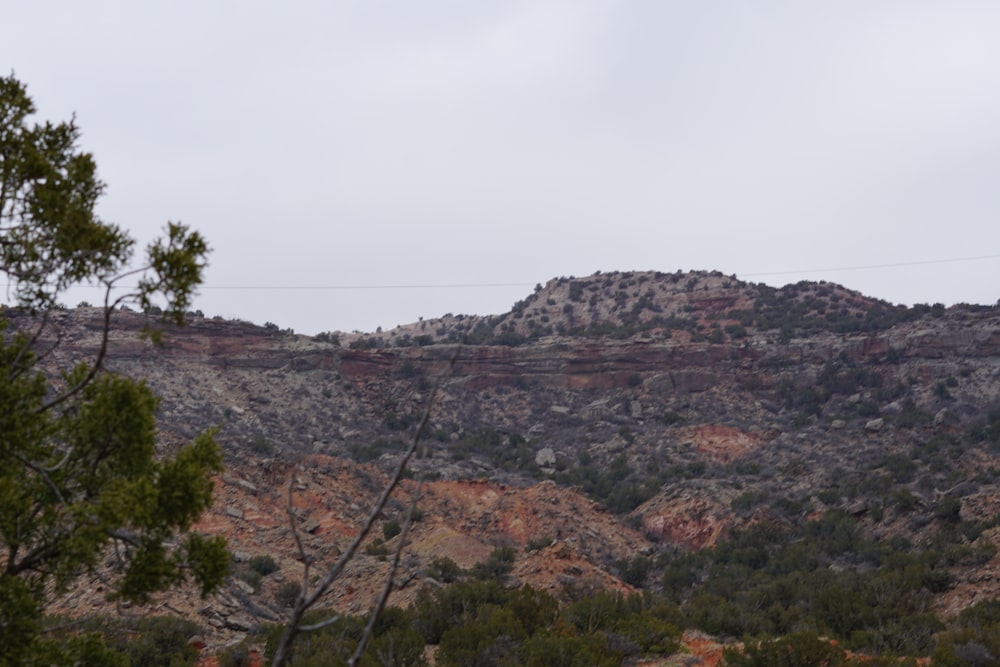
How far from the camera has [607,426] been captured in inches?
1945

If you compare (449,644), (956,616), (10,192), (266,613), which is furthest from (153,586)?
(956,616)

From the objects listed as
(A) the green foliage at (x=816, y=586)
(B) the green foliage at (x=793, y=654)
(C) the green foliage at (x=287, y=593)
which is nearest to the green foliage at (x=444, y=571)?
(C) the green foliage at (x=287, y=593)

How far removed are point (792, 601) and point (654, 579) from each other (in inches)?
330

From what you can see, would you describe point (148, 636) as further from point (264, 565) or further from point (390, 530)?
point (390, 530)

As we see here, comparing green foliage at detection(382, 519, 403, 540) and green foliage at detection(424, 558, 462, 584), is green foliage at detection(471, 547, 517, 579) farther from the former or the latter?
green foliage at detection(382, 519, 403, 540)

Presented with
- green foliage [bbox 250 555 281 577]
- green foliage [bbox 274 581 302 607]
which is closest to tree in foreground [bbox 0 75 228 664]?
green foliage [bbox 274 581 302 607]

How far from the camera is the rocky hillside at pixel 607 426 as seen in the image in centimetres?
2927

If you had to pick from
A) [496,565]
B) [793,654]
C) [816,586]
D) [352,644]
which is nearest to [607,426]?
[496,565]

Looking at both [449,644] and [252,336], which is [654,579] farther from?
[252,336]

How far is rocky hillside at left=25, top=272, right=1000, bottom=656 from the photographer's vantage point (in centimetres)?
2927

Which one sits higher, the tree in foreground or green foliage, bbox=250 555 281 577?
the tree in foreground

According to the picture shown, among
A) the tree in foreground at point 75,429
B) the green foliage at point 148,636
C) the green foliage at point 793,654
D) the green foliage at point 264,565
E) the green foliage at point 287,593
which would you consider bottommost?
the green foliage at point 287,593

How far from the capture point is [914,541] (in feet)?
92.0

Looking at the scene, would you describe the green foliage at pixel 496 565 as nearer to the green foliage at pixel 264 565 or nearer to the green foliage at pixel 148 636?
the green foliage at pixel 264 565
